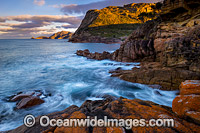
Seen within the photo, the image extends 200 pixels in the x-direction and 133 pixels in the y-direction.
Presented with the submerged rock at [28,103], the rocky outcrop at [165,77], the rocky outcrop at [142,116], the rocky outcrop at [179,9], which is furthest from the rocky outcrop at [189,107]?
the rocky outcrop at [179,9]

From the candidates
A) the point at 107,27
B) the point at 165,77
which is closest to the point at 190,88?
the point at 165,77

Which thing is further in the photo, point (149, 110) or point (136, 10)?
point (136, 10)

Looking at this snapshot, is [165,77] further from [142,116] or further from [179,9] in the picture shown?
[179,9]

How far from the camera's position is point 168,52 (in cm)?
1179

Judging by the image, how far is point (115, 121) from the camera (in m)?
3.31

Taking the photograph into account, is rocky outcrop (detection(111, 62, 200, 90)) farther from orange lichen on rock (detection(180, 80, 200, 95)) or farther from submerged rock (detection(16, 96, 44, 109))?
submerged rock (detection(16, 96, 44, 109))

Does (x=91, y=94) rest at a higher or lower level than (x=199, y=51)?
lower

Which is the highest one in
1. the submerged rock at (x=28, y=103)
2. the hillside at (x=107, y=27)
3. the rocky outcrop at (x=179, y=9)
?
the hillside at (x=107, y=27)

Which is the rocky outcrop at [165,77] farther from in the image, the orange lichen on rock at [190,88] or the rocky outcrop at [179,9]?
the rocky outcrop at [179,9]

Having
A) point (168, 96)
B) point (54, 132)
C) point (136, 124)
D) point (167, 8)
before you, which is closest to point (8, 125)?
point (54, 132)

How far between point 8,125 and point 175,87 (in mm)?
12369

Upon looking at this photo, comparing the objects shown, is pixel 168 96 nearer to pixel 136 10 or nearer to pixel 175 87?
pixel 175 87

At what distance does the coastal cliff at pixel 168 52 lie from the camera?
9578mm

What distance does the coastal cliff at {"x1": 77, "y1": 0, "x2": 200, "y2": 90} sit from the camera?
958 centimetres
